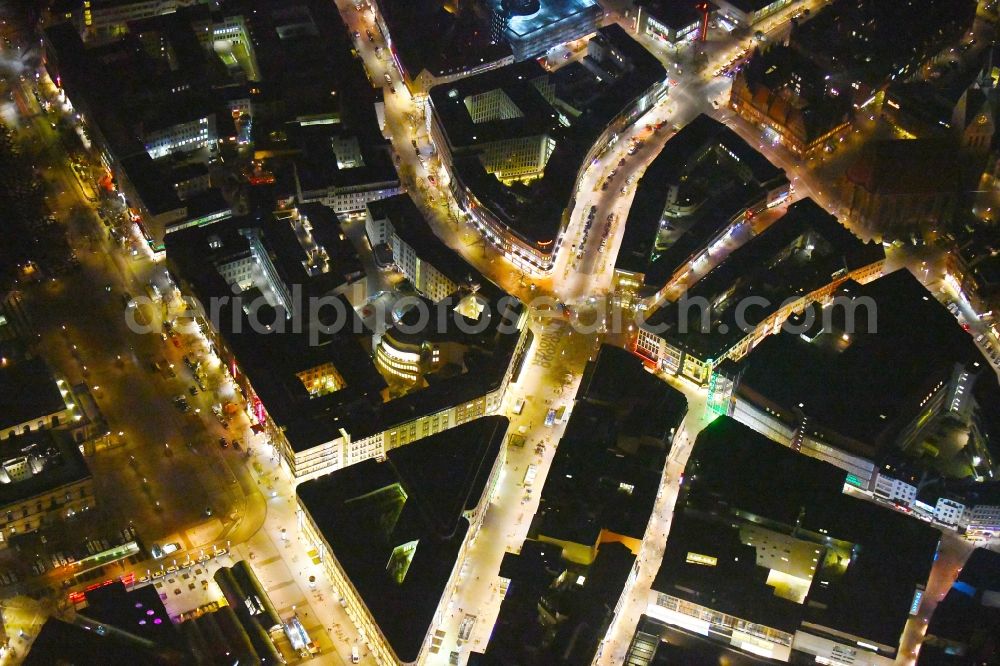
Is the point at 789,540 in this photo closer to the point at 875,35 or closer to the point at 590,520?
the point at 590,520

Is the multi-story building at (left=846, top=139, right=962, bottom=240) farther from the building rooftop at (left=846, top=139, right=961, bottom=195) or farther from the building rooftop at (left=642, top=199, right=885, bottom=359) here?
the building rooftop at (left=642, top=199, right=885, bottom=359)

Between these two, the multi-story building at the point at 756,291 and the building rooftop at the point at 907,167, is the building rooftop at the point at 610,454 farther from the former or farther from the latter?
the building rooftop at the point at 907,167

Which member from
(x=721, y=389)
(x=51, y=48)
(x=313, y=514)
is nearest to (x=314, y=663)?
(x=313, y=514)

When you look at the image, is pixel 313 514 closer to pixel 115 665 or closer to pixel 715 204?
pixel 115 665

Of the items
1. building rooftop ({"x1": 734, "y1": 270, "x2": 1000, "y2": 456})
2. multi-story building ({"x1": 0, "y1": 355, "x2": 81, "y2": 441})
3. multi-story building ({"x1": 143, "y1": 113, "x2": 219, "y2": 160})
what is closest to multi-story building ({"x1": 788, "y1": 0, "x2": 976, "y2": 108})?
building rooftop ({"x1": 734, "y1": 270, "x2": 1000, "y2": 456})

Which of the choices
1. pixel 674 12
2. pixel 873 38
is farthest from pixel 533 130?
pixel 873 38
